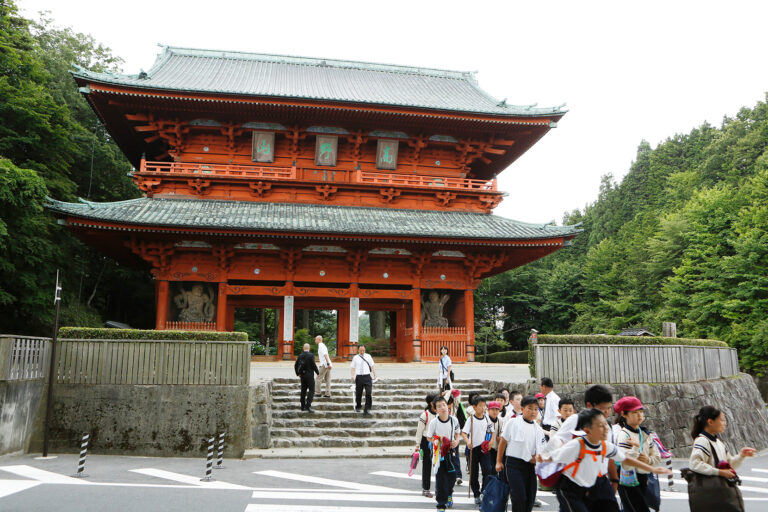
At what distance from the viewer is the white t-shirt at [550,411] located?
899cm

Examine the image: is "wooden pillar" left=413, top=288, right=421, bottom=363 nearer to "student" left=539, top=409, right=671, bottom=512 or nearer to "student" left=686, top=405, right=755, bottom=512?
"student" left=686, top=405, right=755, bottom=512

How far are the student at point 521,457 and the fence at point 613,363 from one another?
7.70 m

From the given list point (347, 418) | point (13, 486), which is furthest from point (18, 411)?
point (347, 418)

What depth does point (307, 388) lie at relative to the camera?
1382 centimetres

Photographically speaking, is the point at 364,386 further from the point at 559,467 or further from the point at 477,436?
the point at 559,467

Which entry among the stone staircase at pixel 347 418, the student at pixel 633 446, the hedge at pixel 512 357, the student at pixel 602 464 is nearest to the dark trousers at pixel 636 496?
the student at pixel 633 446

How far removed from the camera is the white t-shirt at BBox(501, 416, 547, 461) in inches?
252

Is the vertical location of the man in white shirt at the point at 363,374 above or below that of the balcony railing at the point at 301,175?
below

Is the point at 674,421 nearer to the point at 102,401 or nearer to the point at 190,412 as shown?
the point at 190,412

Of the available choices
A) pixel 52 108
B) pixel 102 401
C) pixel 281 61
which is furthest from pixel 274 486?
pixel 281 61

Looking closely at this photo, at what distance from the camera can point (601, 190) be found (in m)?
70.9

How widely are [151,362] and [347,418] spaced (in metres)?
4.82

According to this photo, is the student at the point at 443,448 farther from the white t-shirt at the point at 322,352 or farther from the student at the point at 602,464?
the white t-shirt at the point at 322,352

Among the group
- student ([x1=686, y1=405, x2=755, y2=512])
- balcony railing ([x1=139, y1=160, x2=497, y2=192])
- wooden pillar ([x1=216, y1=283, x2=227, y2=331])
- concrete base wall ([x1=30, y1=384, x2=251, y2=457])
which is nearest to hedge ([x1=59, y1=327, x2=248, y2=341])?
concrete base wall ([x1=30, y1=384, x2=251, y2=457])
